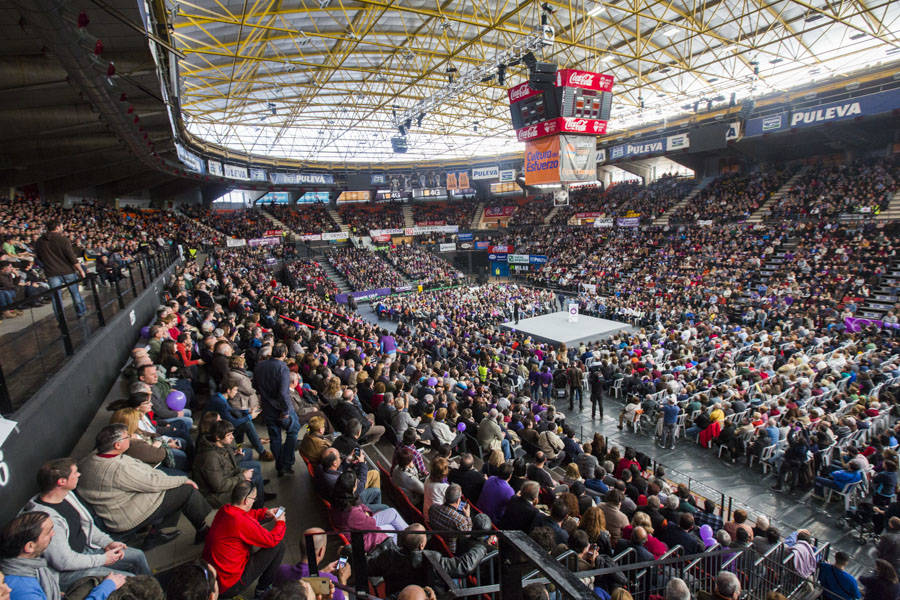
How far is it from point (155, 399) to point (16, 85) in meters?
9.15

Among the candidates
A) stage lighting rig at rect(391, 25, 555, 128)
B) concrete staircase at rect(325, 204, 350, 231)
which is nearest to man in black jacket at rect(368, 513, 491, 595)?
Answer: stage lighting rig at rect(391, 25, 555, 128)

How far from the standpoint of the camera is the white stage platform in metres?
18.4

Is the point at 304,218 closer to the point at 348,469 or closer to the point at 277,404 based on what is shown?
the point at 277,404

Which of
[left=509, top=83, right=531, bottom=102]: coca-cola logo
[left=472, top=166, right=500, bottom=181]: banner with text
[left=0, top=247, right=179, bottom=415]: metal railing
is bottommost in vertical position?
[left=0, top=247, right=179, bottom=415]: metal railing

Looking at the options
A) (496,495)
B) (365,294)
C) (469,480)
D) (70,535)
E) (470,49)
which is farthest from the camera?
(365,294)

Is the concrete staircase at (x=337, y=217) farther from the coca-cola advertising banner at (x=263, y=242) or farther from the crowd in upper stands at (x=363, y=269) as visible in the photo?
the coca-cola advertising banner at (x=263, y=242)

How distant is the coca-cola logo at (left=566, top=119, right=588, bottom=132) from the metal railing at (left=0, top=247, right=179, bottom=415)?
557 inches

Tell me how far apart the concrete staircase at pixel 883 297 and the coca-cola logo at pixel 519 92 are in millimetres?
14890

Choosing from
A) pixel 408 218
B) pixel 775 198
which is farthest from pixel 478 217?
pixel 775 198

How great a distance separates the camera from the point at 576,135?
1611 cm

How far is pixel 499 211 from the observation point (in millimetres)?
46469

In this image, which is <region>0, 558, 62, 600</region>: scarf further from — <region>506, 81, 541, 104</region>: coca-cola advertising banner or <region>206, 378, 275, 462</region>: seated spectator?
<region>506, 81, 541, 104</region>: coca-cola advertising banner

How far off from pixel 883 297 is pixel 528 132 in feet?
49.6

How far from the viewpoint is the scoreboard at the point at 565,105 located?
49.5 feet
